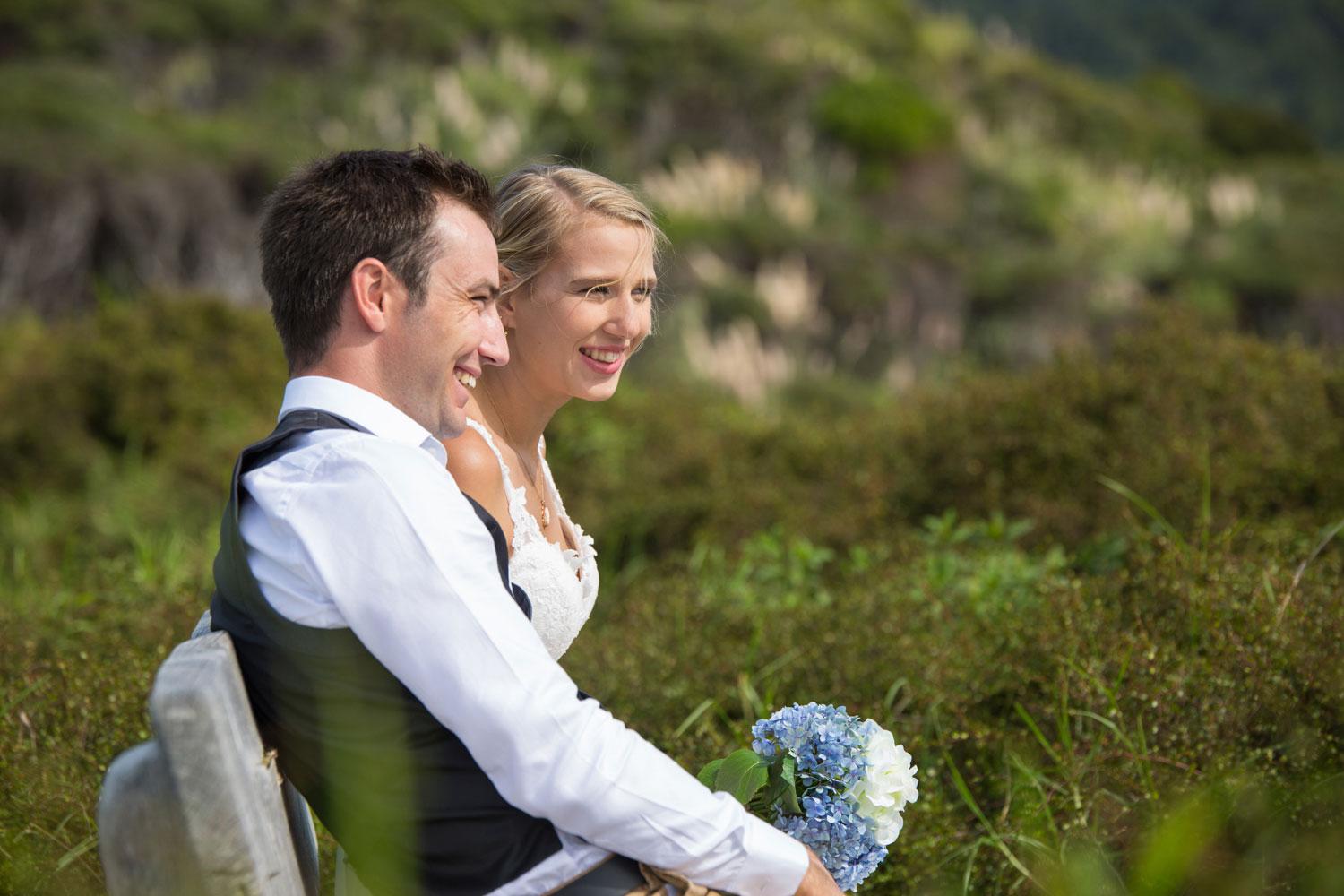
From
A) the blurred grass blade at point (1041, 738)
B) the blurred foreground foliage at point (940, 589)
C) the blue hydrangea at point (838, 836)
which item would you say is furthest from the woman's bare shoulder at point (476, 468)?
the blurred grass blade at point (1041, 738)

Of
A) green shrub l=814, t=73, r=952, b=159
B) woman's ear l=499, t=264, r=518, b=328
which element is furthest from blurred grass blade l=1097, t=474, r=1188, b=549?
green shrub l=814, t=73, r=952, b=159

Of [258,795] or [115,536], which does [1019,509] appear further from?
[115,536]

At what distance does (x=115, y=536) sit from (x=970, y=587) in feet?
15.3

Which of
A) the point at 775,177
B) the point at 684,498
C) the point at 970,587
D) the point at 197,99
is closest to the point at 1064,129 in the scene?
the point at 775,177

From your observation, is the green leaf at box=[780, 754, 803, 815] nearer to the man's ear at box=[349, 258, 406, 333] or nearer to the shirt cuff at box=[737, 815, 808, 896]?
the shirt cuff at box=[737, 815, 808, 896]

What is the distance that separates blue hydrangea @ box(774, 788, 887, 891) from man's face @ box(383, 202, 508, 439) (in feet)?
2.95

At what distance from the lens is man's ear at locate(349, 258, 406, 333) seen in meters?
1.82

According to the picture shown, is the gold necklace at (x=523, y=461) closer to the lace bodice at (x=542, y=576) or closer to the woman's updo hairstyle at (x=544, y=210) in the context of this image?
the lace bodice at (x=542, y=576)

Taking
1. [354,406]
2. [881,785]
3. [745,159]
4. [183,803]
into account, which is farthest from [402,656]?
[745,159]

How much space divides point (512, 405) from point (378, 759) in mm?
1167

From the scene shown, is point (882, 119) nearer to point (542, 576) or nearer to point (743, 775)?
point (542, 576)

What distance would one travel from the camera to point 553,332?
2566mm

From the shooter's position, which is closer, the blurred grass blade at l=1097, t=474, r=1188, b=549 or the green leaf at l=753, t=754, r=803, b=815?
the green leaf at l=753, t=754, r=803, b=815

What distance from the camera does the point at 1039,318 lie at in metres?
11.4
